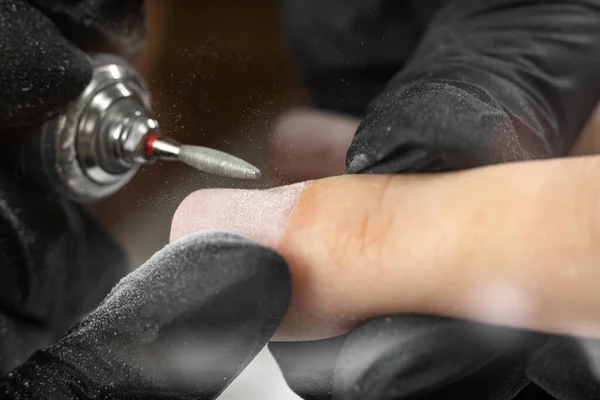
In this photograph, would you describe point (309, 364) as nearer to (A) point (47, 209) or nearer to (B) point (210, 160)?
(B) point (210, 160)

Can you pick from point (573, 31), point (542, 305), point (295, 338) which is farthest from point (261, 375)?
point (573, 31)

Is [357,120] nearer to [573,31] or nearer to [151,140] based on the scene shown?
[151,140]

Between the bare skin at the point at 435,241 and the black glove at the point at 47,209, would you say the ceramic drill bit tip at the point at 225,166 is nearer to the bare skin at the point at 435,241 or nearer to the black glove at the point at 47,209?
the bare skin at the point at 435,241

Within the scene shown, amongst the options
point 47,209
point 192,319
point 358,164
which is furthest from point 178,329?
point 47,209

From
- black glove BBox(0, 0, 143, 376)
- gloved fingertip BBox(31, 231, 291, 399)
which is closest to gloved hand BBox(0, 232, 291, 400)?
gloved fingertip BBox(31, 231, 291, 399)

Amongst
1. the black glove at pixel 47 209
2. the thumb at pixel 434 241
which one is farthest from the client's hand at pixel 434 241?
the black glove at pixel 47 209

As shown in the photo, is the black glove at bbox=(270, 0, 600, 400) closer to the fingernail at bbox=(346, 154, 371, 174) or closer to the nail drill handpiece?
the fingernail at bbox=(346, 154, 371, 174)
